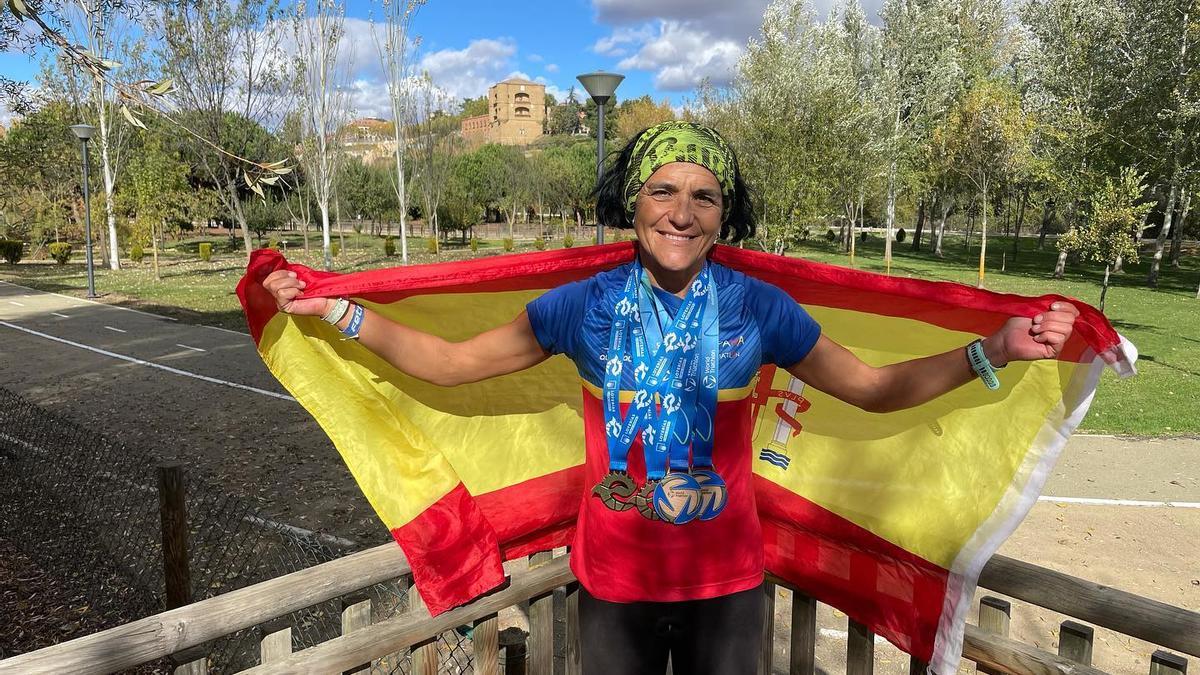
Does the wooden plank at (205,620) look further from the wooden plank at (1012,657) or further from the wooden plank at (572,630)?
the wooden plank at (1012,657)

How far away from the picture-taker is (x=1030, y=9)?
30.6 meters

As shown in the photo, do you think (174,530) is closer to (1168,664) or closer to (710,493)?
(710,493)

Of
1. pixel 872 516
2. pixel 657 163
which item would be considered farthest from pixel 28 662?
pixel 872 516

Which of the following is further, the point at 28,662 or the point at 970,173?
the point at 970,173

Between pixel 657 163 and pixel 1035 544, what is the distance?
5.49m

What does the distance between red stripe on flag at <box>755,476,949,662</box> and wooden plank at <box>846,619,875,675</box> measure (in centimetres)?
6

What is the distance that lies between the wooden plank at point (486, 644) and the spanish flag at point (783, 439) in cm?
27

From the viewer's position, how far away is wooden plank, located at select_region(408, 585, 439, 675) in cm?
250

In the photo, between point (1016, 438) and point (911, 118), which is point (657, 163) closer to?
point (1016, 438)

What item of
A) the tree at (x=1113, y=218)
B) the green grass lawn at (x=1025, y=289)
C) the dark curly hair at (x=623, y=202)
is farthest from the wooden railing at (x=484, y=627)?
the tree at (x=1113, y=218)

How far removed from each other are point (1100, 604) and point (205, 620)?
257 cm

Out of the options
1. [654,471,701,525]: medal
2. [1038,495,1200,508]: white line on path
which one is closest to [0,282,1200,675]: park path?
[1038,495,1200,508]: white line on path

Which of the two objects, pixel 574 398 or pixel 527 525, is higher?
pixel 574 398

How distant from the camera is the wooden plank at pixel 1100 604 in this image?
2010 mm
